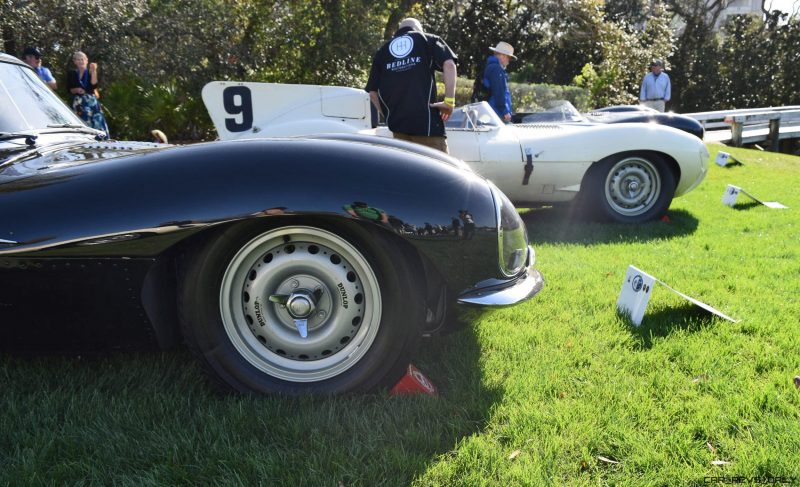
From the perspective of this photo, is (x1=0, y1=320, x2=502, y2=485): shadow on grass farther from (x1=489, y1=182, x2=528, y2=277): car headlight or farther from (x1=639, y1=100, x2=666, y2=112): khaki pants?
(x1=639, y1=100, x2=666, y2=112): khaki pants

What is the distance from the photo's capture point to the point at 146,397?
221 centimetres

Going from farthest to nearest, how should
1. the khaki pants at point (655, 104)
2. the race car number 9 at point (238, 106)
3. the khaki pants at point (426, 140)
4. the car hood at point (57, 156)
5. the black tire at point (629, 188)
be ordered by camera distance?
1. the khaki pants at point (655, 104)
2. the black tire at point (629, 188)
3. the race car number 9 at point (238, 106)
4. the khaki pants at point (426, 140)
5. the car hood at point (57, 156)

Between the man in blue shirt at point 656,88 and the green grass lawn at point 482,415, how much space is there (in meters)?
11.0

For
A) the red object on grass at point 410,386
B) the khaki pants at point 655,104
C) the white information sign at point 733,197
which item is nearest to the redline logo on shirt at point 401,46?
the red object on grass at point 410,386

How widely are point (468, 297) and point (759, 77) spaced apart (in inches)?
1032

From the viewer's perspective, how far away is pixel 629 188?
5.69 m

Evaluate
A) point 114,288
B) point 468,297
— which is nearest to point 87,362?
point 114,288

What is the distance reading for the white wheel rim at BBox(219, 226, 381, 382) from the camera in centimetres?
213

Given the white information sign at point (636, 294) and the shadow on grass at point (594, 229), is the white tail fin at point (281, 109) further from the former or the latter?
the white information sign at point (636, 294)

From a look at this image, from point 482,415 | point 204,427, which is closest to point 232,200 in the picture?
point 204,427

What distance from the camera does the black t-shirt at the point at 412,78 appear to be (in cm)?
462

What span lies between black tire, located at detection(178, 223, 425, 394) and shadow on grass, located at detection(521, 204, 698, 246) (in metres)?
3.04

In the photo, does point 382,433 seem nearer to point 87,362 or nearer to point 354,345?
point 354,345

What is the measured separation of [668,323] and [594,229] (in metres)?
2.46
